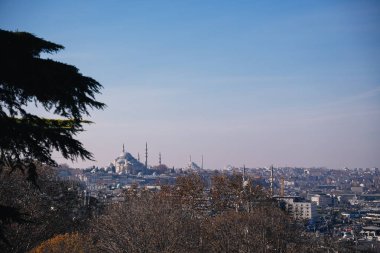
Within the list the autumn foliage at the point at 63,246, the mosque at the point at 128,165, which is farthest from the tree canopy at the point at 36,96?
the mosque at the point at 128,165

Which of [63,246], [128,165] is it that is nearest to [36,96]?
[63,246]

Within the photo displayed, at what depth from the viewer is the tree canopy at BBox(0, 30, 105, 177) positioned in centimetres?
→ 379

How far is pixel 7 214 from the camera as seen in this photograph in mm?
3998

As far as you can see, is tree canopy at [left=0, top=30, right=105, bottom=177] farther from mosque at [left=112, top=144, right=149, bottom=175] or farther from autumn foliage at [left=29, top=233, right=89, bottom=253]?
mosque at [left=112, top=144, right=149, bottom=175]

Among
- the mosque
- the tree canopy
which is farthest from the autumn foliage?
the mosque

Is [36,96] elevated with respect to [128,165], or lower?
elevated

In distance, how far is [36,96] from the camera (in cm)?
399

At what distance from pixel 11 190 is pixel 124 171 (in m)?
162

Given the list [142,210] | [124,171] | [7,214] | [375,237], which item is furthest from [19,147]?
[124,171]

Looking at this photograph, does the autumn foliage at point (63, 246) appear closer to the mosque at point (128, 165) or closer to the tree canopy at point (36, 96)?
the tree canopy at point (36, 96)

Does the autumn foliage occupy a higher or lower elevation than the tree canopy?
lower

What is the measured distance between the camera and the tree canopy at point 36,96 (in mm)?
3795

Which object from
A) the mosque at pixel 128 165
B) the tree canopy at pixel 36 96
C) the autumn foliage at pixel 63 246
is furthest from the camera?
the mosque at pixel 128 165

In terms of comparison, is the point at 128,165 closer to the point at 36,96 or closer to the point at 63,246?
the point at 63,246
